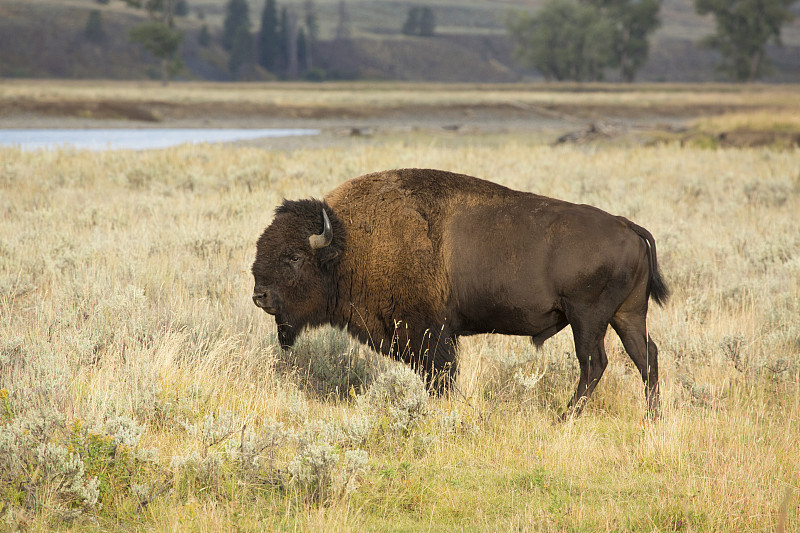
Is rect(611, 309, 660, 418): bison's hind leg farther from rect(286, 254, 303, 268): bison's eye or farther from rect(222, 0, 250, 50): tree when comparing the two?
rect(222, 0, 250, 50): tree

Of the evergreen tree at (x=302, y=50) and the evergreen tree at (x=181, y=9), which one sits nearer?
the evergreen tree at (x=302, y=50)

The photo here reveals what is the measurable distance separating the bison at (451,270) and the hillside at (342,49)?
100120mm

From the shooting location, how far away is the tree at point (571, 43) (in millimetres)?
93812

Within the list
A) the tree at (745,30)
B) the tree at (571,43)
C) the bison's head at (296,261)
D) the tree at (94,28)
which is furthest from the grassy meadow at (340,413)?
the tree at (94,28)

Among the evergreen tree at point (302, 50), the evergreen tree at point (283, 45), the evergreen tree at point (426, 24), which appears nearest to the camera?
the evergreen tree at point (283, 45)

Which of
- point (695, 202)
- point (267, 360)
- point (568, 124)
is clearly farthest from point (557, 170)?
point (568, 124)

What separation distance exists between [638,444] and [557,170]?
12.4 metres

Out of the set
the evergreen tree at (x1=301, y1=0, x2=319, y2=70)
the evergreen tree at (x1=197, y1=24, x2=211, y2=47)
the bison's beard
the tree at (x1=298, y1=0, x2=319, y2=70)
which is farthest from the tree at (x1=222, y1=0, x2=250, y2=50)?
the bison's beard

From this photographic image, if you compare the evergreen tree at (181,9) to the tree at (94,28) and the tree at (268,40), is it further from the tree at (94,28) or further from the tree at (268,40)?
the tree at (94,28)

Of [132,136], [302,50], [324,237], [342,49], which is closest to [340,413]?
[324,237]

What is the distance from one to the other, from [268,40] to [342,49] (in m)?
18.1

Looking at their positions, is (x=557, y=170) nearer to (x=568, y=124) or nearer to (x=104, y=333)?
(x=104, y=333)

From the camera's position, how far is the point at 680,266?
8.40 metres

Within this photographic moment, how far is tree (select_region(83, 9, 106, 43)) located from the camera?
111 m
